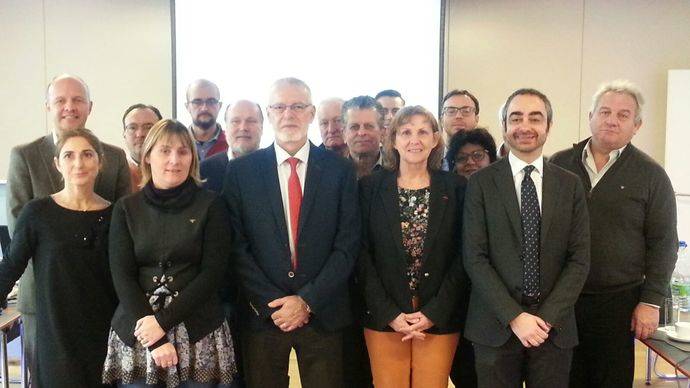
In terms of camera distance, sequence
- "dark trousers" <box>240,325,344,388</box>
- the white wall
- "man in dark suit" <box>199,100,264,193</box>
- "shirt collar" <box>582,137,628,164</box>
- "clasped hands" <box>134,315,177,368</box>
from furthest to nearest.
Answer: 1. the white wall
2. "man in dark suit" <box>199,100,264,193</box>
3. "shirt collar" <box>582,137,628,164</box>
4. "dark trousers" <box>240,325,344,388</box>
5. "clasped hands" <box>134,315,177,368</box>

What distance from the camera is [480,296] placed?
2225 millimetres

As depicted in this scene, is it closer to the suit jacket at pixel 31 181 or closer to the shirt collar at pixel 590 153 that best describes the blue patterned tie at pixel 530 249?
the shirt collar at pixel 590 153

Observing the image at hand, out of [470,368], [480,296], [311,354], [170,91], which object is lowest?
[470,368]

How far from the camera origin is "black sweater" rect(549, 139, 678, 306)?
2.49 metres

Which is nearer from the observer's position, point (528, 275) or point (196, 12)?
point (528, 275)

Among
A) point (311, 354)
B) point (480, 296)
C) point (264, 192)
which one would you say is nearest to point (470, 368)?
point (480, 296)

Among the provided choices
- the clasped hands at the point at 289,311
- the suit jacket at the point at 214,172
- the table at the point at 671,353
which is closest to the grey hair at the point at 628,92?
the table at the point at 671,353

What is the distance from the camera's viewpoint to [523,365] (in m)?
2.22

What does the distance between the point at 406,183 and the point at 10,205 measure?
5.71 feet

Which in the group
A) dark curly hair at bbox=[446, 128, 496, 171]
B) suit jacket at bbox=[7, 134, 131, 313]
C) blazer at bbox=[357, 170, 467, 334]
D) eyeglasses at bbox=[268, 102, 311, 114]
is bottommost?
blazer at bbox=[357, 170, 467, 334]

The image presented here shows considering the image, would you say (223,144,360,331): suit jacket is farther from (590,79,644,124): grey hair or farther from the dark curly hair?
(590,79,644,124): grey hair

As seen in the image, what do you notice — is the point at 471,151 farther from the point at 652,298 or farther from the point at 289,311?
the point at 289,311

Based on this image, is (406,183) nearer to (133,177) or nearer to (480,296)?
(480,296)

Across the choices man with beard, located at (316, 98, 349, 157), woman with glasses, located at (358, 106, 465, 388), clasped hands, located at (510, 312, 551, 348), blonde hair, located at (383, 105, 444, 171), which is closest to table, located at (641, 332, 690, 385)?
clasped hands, located at (510, 312, 551, 348)
